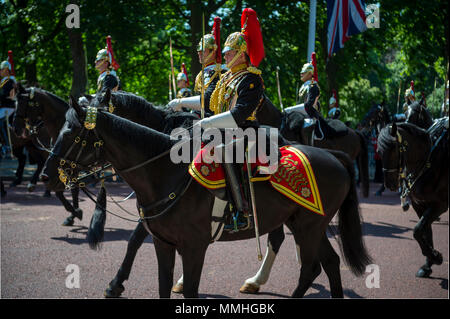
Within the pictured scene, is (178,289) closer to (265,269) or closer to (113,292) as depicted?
(113,292)

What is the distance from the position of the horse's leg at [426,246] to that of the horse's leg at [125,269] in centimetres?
370

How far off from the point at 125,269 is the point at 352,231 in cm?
248

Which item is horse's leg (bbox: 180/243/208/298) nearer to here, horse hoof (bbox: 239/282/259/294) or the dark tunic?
the dark tunic

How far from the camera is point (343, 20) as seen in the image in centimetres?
1283

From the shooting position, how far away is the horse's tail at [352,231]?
497 centimetres

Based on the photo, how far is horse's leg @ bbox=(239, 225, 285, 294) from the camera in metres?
5.59

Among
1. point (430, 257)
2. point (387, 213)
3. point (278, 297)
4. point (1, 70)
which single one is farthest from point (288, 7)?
point (278, 297)

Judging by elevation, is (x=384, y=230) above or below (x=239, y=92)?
below

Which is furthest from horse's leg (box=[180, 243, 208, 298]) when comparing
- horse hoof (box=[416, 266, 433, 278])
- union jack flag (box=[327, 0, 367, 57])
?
union jack flag (box=[327, 0, 367, 57])

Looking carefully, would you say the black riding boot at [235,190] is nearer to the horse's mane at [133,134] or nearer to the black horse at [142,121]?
the horse's mane at [133,134]

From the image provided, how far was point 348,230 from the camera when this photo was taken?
5027mm

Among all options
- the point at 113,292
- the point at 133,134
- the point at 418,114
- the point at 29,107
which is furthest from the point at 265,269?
the point at 418,114

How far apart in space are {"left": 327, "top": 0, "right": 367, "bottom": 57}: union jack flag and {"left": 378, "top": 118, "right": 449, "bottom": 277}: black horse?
5.82 m

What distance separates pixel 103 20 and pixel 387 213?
412 inches
